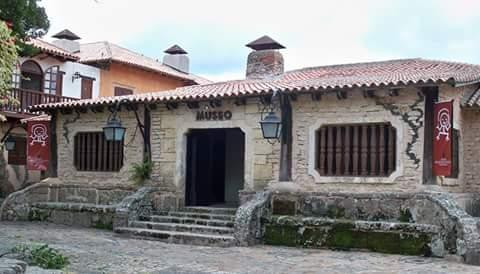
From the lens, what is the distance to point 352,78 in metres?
13.3

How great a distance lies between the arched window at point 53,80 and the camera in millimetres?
22414

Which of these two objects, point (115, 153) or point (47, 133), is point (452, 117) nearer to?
point (115, 153)

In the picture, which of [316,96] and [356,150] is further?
[316,96]

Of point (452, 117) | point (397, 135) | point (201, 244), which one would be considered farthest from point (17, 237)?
point (452, 117)

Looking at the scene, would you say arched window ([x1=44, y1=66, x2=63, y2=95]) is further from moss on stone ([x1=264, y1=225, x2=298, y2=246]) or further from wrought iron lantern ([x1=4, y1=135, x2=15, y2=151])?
moss on stone ([x1=264, y1=225, x2=298, y2=246])

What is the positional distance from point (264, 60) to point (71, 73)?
9.69m

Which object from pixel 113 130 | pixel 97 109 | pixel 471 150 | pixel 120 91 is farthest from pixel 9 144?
pixel 471 150

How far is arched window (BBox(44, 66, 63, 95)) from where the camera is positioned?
22414 millimetres

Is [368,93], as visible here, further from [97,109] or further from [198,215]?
[97,109]

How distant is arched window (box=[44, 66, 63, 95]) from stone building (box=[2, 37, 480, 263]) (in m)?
6.66

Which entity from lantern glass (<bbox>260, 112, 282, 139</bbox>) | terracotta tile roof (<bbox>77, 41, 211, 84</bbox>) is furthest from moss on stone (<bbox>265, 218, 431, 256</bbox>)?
terracotta tile roof (<bbox>77, 41, 211, 84</bbox>)

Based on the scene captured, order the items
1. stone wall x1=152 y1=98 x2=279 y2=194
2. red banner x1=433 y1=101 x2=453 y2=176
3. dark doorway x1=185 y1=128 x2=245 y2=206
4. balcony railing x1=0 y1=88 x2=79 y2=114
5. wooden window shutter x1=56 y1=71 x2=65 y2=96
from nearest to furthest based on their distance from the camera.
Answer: red banner x1=433 y1=101 x2=453 y2=176 → stone wall x1=152 y1=98 x2=279 y2=194 → dark doorway x1=185 y1=128 x2=245 y2=206 → balcony railing x1=0 y1=88 x2=79 y2=114 → wooden window shutter x1=56 y1=71 x2=65 y2=96

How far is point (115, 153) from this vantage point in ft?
51.2

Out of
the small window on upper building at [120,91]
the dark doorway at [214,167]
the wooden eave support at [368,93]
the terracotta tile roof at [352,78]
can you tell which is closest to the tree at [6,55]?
the terracotta tile roof at [352,78]
